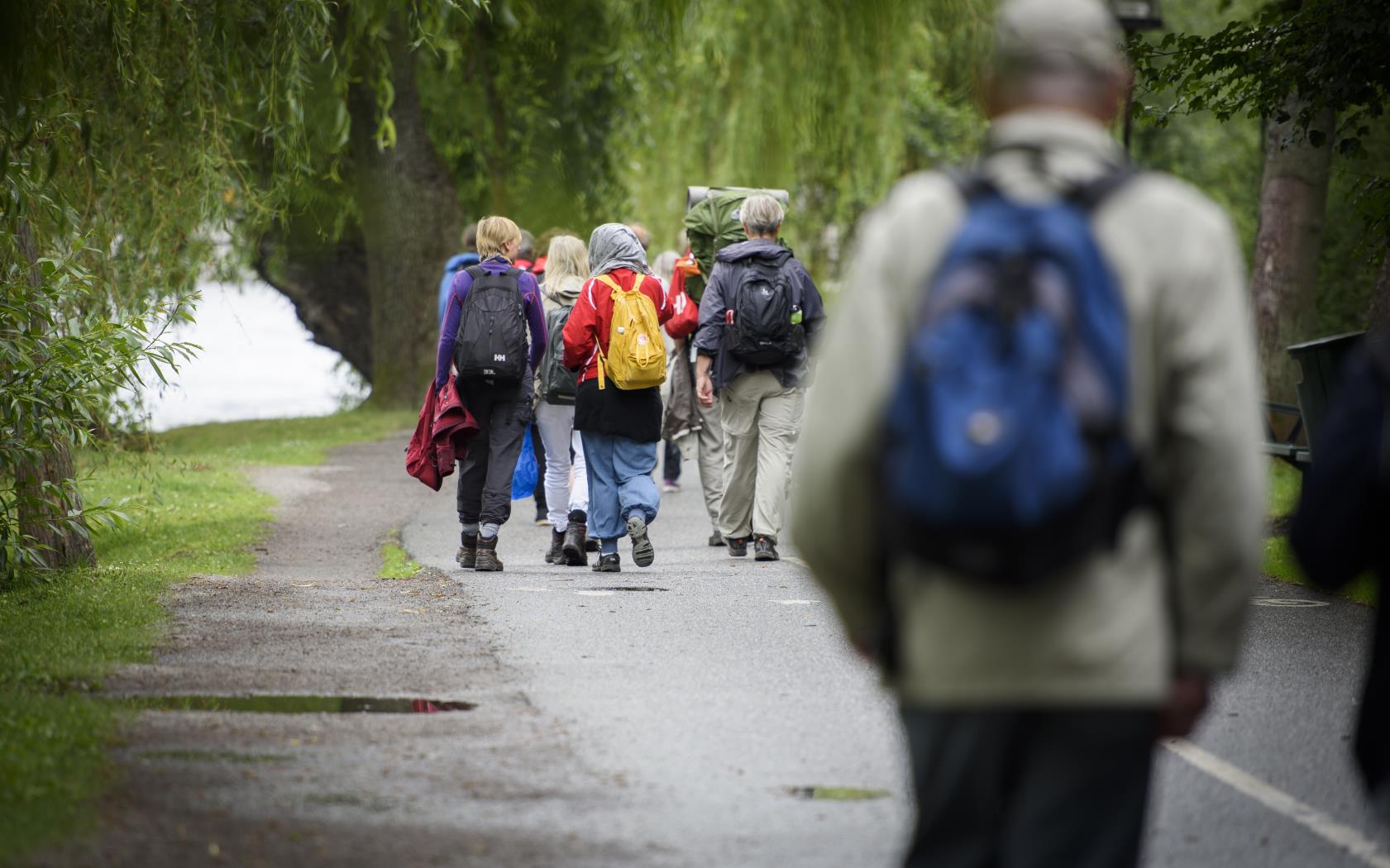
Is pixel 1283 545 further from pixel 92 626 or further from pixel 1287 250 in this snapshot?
Result: pixel 92 626

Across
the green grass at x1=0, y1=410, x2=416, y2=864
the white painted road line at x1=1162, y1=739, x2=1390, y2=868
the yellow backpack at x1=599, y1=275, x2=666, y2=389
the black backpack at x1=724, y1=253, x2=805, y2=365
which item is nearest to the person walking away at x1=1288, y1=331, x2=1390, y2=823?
the white painted road line at x1=1162, y1=739, x2=1390, y2=868

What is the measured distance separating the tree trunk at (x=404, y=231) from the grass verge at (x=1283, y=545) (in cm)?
1063

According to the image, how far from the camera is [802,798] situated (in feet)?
18.4

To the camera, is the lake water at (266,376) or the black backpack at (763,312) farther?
the lake water at (266,376)

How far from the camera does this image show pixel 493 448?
36.5ft

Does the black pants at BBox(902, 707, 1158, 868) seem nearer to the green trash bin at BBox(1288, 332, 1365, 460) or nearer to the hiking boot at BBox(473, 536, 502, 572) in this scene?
the hiking boot at BBox(473, 536, 502, 572)

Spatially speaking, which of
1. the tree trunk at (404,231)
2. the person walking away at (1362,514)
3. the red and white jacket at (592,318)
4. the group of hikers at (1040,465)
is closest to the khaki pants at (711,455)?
the red and white jacket at (592,318)

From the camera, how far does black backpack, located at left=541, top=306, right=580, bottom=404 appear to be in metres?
11.8

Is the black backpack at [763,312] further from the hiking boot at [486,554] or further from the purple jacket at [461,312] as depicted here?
the hiking boot at [486,554]

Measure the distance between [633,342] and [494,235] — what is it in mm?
1012

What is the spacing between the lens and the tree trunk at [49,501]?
9.86 metres

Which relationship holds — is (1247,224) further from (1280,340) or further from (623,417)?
(623,417)

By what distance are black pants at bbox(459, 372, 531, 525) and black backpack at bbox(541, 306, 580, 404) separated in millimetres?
722

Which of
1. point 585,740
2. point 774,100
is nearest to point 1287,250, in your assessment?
point 774,100
